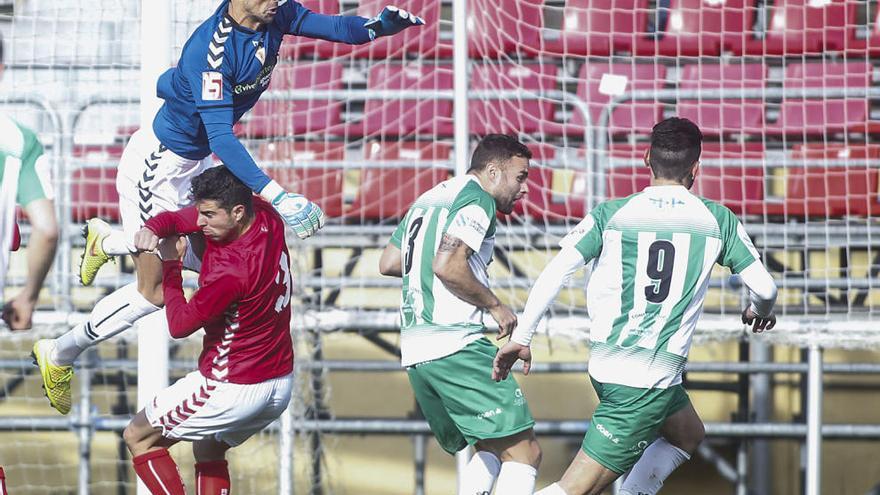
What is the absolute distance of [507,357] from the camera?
3.89 metres

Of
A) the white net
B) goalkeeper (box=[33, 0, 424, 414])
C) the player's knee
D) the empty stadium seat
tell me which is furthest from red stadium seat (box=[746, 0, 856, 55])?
the player's knee

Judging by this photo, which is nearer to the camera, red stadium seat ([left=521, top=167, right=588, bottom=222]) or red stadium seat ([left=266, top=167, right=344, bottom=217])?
red stadium seat ([left=521, top=167, right=588, bottom=222])

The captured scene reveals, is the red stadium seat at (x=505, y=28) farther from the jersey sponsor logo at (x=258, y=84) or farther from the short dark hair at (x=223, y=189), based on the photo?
the short dark hair at (x=223, y=189)

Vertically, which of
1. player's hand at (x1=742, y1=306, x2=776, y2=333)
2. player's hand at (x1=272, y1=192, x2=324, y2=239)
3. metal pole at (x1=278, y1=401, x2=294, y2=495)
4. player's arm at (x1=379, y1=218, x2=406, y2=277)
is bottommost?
metal pole at (x1=278, y1=401, x2=294, y2=495)

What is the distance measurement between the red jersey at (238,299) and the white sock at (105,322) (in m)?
0.33

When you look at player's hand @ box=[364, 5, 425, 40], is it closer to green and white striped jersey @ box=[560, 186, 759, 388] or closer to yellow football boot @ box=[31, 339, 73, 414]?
green and white striped jersey @ box=[560, 186, 759, 388]

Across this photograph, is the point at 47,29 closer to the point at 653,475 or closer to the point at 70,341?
the point at 70,341

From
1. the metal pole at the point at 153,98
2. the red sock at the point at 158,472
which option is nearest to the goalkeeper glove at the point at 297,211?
the red sock at the point at 158,472

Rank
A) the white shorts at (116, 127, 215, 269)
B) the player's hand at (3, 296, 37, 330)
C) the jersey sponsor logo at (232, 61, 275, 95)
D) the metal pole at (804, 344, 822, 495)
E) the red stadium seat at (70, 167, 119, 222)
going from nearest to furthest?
the player's hand at (3, 296, 37, 330) → the jersey sponsor logo at (232, 61, 275, 95) → the white shorts at (116, 127, 215, 269) → the metal pole at (804, 344, 822, 495) → the red stadium seat at (70, 167, 119, 222)

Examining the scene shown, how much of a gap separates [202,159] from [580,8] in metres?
2.86

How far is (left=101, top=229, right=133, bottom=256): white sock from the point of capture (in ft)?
13.7

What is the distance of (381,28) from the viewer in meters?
4.15

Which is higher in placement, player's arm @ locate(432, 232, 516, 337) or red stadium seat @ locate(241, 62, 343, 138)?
red stadium seat @ locate(241, 62, 343, 138)

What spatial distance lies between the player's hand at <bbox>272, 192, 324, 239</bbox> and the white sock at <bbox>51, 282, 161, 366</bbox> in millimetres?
825
